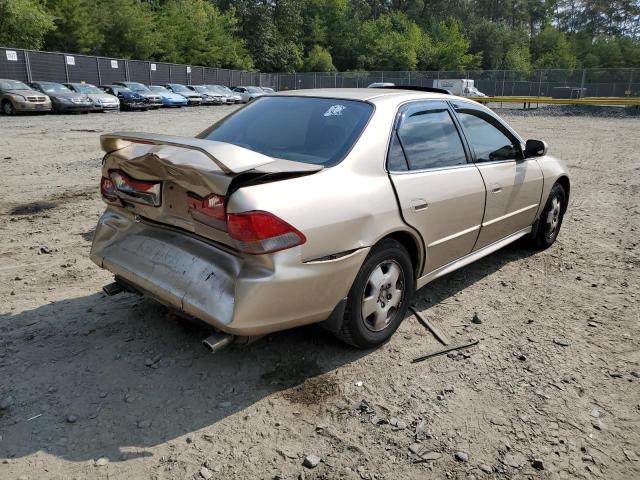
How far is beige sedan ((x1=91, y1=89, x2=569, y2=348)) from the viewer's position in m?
2.68

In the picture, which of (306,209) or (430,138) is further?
(430,138)

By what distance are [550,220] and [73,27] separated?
157ft

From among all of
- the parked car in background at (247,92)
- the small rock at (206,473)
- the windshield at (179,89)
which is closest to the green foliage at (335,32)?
the windshield at (179,89)

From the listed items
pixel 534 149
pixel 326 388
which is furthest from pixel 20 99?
pixel 326 388

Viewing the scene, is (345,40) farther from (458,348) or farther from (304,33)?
(458,348)

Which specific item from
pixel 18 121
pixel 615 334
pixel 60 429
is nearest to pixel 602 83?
pixel 18 121

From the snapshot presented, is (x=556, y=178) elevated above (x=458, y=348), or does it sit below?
above

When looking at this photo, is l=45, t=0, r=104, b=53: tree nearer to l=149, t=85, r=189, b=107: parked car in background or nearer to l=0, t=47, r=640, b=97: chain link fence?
l=0, t=47, r=640, b=97: chain link fence

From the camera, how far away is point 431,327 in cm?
380

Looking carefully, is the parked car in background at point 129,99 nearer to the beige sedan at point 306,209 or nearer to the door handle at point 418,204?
the beige sedan at point 306,209

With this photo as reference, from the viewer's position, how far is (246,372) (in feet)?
10.3

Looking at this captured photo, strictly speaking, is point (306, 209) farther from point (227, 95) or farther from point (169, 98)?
point (227, 95)

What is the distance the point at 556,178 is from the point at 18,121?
65.6 ft

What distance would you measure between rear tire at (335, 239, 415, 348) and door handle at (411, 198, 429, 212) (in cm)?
26
